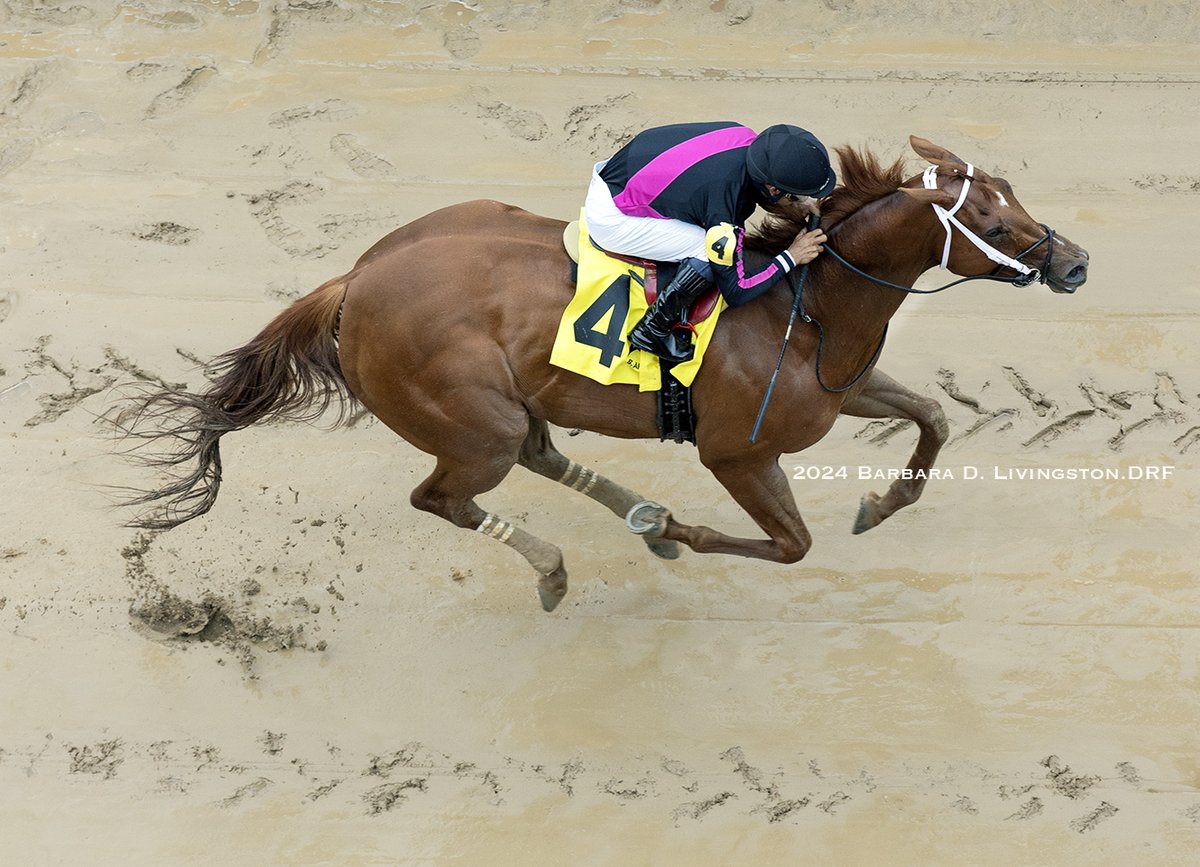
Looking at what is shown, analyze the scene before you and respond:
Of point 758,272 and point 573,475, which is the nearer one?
point 758,272

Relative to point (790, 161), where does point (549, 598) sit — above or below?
below

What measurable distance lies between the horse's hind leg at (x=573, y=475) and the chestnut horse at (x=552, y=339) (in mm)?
399

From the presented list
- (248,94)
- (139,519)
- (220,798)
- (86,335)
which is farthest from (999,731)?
(248,94)

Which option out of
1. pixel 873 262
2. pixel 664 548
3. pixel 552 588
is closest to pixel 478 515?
pixel 552 588

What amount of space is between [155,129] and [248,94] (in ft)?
2.01

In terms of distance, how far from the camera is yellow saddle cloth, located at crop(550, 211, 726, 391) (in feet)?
13.3

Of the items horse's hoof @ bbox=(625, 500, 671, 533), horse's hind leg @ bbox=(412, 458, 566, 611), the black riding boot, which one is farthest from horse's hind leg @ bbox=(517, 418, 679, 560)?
the black riding boot

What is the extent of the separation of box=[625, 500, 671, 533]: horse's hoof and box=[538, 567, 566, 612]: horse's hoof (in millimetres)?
404

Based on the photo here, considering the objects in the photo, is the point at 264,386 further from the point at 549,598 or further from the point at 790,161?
the point at 790,161

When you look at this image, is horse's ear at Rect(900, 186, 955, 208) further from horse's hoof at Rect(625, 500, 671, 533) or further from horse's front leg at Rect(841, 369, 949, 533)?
horse's hoof at Rect(625, 500, 671, 533)

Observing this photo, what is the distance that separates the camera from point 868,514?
4984 mm

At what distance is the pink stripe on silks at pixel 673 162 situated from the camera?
381cm

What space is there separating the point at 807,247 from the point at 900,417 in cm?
115

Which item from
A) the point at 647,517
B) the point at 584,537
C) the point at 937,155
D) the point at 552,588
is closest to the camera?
the point at 937,155
